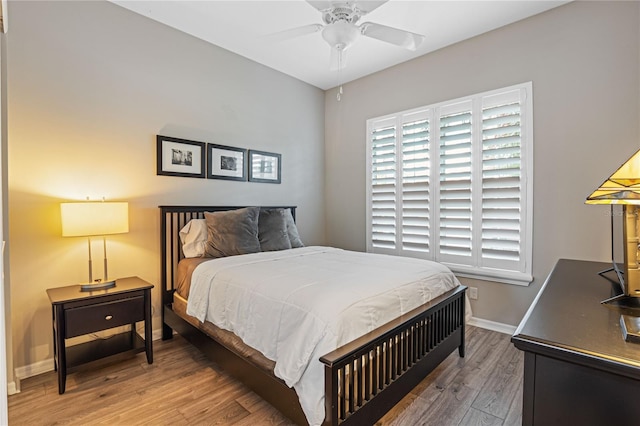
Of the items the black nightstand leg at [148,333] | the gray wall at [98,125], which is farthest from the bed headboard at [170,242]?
the black nightstand leg at [148,333]

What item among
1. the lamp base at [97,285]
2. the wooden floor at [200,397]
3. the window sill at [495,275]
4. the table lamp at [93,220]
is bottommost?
the wooden floor at [200,397]

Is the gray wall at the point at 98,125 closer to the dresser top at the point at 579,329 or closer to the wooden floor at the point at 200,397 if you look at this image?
A: the wooden floor at the point at 200,397

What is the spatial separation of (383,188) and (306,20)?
202 cm

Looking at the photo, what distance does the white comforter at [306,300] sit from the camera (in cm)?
158

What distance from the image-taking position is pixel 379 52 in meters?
3.55

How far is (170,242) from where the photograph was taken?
305 cm

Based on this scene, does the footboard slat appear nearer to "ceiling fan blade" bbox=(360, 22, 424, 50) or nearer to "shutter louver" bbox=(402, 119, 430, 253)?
"shutter louver" bbox=(402, 119, 430, 253)

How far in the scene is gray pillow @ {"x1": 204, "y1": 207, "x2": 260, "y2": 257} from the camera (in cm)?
290

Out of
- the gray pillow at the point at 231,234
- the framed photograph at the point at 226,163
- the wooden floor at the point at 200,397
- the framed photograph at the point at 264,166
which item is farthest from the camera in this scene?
the framed photograph at the point at 264,166

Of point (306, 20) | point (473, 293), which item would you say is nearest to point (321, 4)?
point (306, 20)

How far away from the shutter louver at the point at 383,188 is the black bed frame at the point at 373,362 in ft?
4.82

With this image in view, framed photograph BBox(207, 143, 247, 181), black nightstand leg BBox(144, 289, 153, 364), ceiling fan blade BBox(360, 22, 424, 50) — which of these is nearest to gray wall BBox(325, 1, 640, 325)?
ceiling fan blade BBox(360, 22, 424, 50)

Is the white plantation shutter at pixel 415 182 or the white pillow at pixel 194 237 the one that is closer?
the white pillow at pixel 194 237

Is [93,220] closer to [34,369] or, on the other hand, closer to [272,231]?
[34,369]
